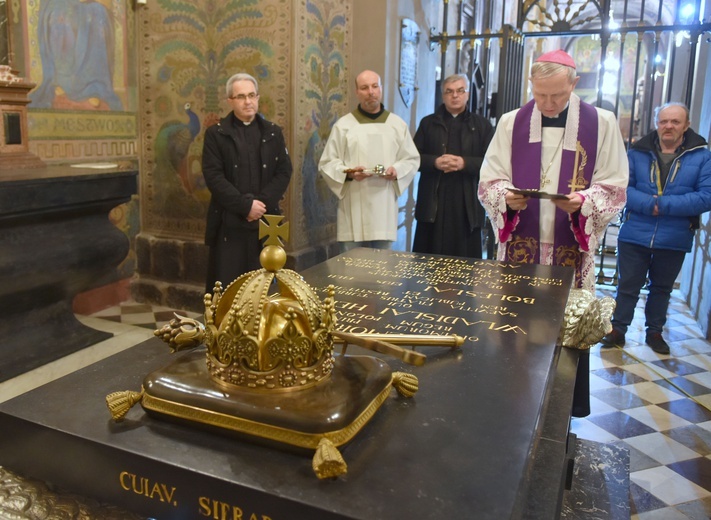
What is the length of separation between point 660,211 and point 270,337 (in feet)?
13.2

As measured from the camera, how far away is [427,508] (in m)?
1.12

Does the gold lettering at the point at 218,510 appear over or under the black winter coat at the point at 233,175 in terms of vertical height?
under

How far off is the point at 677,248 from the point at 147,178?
4.15 meters

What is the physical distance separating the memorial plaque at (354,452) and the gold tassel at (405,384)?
2cm

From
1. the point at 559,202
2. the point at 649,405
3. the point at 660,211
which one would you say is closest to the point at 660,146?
the point at 660,211

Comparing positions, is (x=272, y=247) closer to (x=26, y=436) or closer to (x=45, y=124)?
(x=26, y=436)

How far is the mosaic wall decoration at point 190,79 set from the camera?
508 centimetres

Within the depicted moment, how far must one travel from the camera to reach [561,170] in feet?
12.4

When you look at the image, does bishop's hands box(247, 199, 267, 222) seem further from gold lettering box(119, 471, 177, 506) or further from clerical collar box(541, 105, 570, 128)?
gold lettering box(119, 471, 177, 506)

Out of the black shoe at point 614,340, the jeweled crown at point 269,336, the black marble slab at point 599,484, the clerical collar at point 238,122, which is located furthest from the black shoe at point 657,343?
the jeweled crown at point 269,336

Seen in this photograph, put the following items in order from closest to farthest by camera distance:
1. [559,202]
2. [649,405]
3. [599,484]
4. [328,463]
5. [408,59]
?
[328,463], [599,484], [559,202], [649,405], [408,59]

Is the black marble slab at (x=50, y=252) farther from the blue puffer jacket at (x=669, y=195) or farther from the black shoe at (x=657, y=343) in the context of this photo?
the black shoe at (x=657, y=343)

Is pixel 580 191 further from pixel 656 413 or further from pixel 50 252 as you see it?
pixel 50 252

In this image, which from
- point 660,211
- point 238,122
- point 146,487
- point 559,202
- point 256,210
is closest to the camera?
point 146,487
